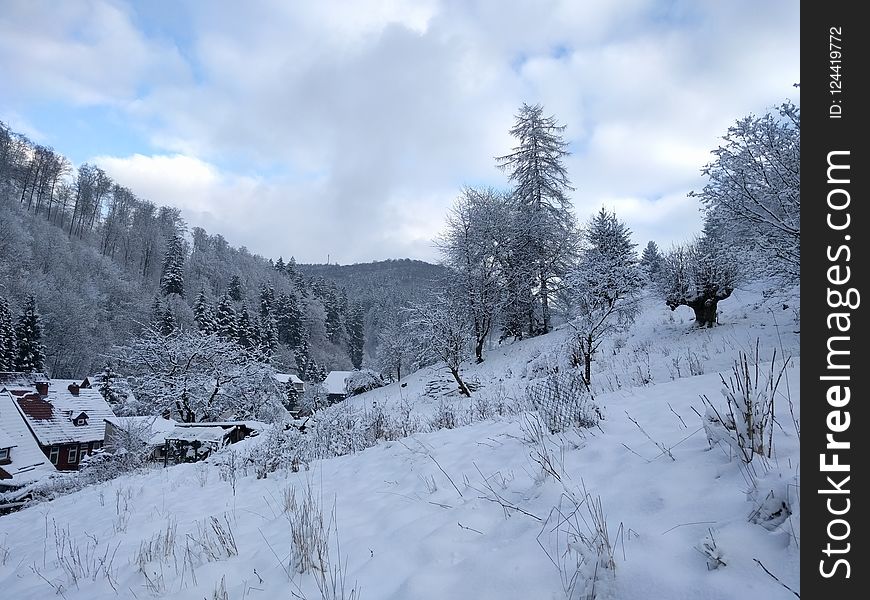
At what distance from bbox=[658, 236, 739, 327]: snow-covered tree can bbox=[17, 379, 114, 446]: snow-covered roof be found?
38.2 m

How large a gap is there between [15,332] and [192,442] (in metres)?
37.2

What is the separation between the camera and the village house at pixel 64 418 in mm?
26625

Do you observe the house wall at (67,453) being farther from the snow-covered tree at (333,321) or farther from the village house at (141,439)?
the snow-covered tree at (333,321)

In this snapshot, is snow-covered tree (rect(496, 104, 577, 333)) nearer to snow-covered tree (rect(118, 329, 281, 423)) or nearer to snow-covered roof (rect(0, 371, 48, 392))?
snow-covered tree (rect(118, 329, 281, 423))

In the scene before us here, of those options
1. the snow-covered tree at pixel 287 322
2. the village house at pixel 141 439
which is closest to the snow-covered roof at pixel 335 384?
the snow-covered tree at pixel 287 322

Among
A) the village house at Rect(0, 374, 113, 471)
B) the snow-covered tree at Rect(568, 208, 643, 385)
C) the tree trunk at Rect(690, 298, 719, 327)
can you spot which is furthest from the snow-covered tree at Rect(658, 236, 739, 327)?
the village house at Rect(0, 374, 113, 471)

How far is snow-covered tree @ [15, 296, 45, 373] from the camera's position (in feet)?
120

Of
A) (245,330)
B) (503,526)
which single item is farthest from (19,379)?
(503,526)

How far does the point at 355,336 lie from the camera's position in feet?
253

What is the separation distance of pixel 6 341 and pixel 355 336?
4756 cm

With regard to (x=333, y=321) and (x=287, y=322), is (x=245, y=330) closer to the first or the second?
(x=287, y=322)

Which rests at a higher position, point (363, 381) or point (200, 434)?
point (200, 434)

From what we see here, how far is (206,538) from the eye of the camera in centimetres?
343
